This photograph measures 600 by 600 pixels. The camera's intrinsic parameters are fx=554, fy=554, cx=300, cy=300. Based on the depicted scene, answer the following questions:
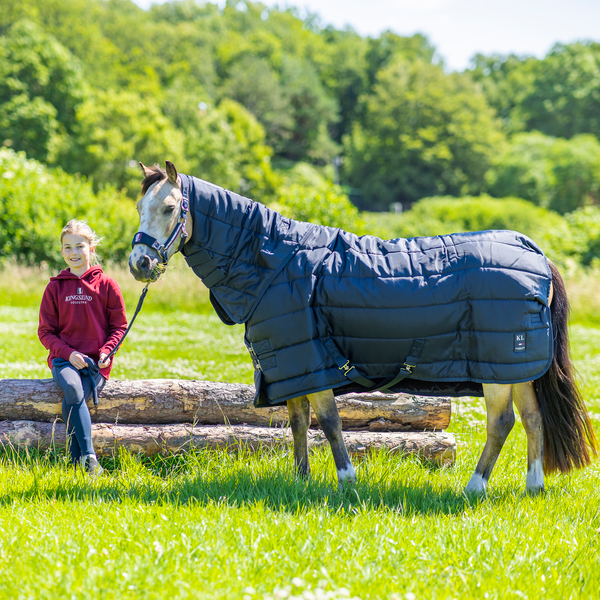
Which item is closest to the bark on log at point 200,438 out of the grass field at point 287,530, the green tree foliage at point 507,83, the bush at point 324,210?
the grass field at point 287,530

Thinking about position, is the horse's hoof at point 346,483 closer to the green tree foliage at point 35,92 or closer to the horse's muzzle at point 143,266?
the horse's muzzle at point 143,266

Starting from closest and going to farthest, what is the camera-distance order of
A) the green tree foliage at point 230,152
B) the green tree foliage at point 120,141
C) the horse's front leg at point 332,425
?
the horse's front leg at point 332,425, the green tree foliage at point 120,141, the green tree foliage at point 230,152

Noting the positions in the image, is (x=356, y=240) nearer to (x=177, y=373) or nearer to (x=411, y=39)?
(x=177, y=373)

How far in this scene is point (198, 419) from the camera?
→ 15.1 feet

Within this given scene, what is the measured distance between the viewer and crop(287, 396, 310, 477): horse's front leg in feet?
12.9

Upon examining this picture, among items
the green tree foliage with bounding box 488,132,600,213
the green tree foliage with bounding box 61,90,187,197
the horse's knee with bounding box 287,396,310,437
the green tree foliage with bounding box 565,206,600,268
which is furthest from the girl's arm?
the green tree foliage with bounding box 488,132,600,213

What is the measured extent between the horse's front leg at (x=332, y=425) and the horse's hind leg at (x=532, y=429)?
1.31 metres

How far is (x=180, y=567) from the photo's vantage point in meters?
2.52

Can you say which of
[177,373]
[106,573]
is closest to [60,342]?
[106,573]

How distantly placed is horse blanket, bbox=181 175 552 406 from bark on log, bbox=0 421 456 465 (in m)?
0.84

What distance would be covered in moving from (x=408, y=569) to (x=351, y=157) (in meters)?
67.4

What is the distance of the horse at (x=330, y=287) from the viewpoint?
361cm

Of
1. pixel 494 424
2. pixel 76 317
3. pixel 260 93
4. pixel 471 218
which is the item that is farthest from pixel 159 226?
pixel 260 93

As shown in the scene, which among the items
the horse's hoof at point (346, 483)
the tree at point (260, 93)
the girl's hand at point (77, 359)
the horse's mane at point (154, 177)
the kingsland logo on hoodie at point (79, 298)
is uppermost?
the tree at point (260, 93)
